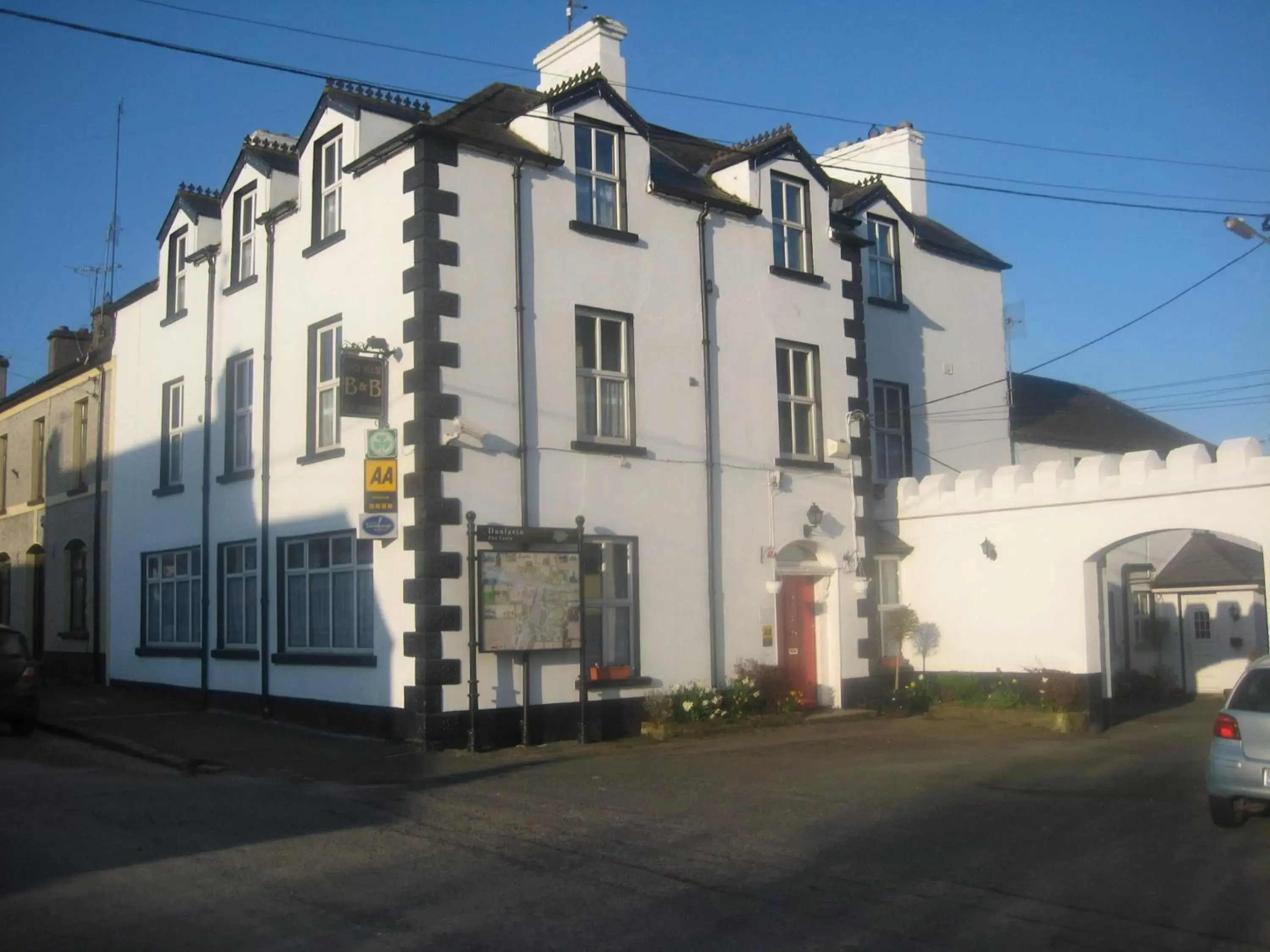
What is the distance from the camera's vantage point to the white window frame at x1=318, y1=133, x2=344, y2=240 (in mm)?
17719

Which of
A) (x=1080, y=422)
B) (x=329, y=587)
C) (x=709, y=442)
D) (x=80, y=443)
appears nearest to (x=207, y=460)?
(x=329, y=587)

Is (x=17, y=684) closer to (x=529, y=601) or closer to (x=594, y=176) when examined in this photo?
(x=529, y=601)

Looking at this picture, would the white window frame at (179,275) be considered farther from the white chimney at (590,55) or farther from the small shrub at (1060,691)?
the small shrub at (1060,691)

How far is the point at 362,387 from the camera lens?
15742 millimetres

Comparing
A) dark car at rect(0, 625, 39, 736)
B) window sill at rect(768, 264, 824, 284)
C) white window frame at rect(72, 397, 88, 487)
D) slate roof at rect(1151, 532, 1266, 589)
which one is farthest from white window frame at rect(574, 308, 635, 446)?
slate roof at rect(1151, 532, 1266, 589)

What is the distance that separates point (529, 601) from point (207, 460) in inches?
304

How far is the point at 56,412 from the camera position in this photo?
27.2 m

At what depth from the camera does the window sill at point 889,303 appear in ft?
76.5

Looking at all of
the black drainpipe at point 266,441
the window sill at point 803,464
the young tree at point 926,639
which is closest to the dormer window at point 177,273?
the black drainpipe at point 266,441

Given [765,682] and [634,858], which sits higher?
[765,682]

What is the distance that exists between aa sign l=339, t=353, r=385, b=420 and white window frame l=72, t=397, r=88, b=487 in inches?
490

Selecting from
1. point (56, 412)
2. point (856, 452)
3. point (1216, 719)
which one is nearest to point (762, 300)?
point (856, 452)

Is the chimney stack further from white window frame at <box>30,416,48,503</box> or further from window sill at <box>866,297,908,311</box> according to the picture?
window sill at <box>866,297,908,311</box>

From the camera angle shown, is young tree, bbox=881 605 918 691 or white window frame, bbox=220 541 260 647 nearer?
white window frame, bbox=220 541 260 647
